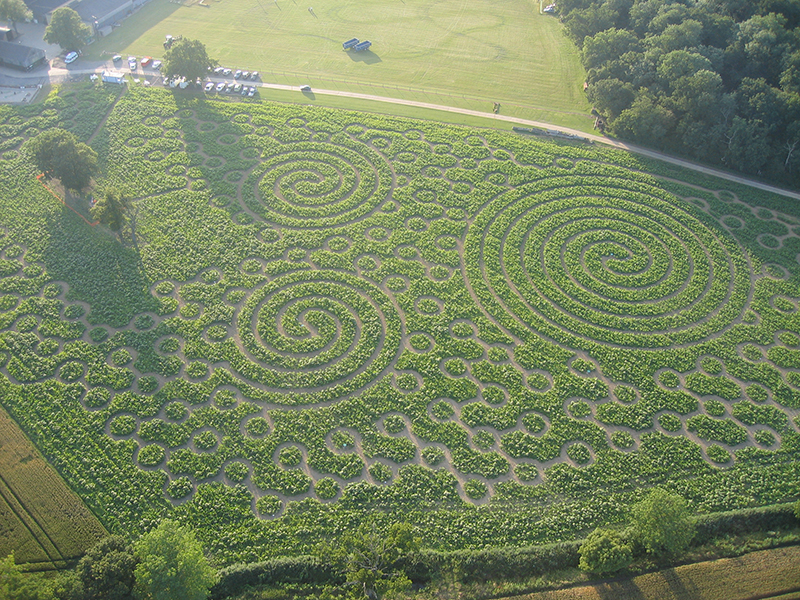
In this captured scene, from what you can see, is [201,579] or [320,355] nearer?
[201,579]

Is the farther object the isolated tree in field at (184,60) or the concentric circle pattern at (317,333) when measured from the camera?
the isolated tree in field at (184,60)

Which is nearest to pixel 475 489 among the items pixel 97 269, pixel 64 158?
pixel 97 269

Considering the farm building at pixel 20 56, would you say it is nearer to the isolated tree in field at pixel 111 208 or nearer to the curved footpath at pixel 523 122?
the curved footpath at pixel 523 122

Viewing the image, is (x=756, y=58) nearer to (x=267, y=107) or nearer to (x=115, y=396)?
(x=267, y=107)

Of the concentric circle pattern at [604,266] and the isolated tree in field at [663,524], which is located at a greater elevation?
the concentric circle pattern at [604,266]

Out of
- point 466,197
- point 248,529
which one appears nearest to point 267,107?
point 466,197

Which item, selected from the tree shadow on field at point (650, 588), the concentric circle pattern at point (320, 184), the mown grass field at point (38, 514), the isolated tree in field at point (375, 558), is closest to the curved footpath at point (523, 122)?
the concentric circle pattern at point (320, 184)

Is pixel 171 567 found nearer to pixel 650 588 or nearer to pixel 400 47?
pixel 650 588
